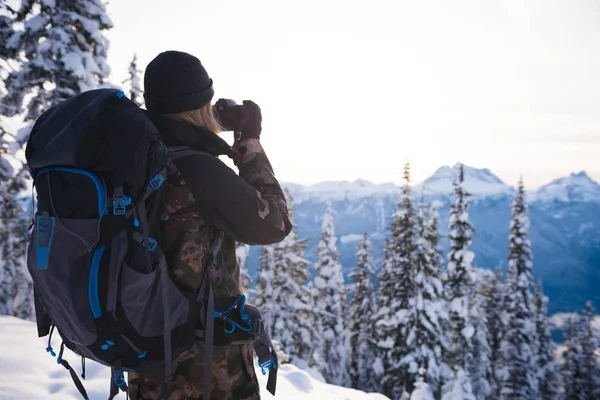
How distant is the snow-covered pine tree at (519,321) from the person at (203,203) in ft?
107

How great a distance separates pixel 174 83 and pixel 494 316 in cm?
4045

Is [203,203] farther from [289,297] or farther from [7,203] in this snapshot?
[289,297]

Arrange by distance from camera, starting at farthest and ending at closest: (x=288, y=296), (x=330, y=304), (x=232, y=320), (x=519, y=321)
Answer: (x=330, y=304) → (x=519, y=321) → (x=288, y=296) → (x=232, y=320)

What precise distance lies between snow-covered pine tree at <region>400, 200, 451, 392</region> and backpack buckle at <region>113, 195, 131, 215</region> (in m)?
19.8

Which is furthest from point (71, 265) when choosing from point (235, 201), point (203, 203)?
point (235, 201)

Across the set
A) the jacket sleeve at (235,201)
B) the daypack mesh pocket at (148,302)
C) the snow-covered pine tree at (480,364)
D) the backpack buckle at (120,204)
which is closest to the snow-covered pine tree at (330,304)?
the snow-covered pine tree at (480,364)

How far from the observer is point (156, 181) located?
1939 mm

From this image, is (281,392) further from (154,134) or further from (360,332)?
(360,332)

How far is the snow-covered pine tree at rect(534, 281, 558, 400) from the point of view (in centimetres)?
3359

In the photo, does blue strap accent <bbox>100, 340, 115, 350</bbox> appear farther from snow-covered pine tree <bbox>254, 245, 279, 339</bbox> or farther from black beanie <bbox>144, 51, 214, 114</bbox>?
snow-covered pine tree <bbox>254, 245, 279, 339</bbox>

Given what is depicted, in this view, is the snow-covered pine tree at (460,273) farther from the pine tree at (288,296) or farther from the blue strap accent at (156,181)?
the blue strap accent at (156,181)

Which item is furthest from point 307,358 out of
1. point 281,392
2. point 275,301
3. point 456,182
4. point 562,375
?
point 562,375

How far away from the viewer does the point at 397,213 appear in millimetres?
21000

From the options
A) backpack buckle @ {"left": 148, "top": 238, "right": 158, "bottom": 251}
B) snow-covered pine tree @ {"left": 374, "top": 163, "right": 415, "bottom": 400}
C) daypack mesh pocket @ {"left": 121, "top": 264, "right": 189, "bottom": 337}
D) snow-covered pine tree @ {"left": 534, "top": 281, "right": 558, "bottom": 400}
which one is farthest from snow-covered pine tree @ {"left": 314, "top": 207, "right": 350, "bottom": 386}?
backpack buckle @ {"left": 148, "top": 238, "right": 158, "bottom": 251}
